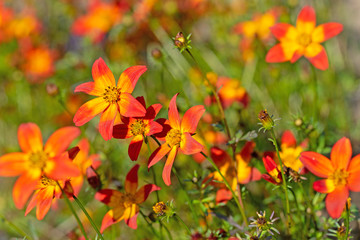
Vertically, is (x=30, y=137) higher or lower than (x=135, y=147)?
higher

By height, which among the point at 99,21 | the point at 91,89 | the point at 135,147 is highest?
the point at 99,21

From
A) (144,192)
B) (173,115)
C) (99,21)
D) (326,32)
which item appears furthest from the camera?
(99,21)

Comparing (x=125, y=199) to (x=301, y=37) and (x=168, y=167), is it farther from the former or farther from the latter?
(x=301, y=37)

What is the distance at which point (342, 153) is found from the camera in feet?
3.84

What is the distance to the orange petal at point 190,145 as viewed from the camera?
1.10m

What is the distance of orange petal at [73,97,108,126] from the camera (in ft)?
3.99

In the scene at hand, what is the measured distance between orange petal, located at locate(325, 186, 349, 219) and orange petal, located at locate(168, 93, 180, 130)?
461 millimetres

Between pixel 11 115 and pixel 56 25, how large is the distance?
3.91 ft

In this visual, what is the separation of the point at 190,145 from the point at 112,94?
307 mm

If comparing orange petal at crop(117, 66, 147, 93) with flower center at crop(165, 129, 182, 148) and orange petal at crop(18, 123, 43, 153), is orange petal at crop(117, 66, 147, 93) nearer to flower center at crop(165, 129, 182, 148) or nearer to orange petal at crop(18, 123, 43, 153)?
flower center at crop(165, 129, 182, 148)

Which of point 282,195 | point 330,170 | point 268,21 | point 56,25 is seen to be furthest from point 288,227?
point 56,25

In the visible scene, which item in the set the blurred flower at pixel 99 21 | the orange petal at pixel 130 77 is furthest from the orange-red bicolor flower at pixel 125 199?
the blurred flower at pixel 99 21

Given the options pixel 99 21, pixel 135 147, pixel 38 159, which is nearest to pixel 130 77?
pixel 135 147

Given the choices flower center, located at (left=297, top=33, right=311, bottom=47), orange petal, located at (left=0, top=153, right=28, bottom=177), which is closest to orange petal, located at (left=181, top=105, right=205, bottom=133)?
orange petal, located at (left=0, top=153, right=28, bottom=177)
